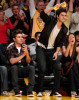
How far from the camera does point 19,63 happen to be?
24.0ft

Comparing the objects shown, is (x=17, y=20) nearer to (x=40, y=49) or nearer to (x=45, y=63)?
(x=40, y=49)

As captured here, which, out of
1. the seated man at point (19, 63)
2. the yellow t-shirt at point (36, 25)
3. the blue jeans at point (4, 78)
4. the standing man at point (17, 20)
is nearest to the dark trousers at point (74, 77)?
the seated man at point (19, 63)

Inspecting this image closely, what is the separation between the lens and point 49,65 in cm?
718

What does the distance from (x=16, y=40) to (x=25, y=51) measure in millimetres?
353

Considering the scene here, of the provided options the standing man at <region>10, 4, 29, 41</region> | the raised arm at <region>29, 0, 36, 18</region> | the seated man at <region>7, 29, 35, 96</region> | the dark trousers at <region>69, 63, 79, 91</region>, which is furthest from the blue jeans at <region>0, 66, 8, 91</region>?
the raised arm at <region>29, 0, 36, 18</region>

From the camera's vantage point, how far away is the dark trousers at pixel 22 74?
6.99m

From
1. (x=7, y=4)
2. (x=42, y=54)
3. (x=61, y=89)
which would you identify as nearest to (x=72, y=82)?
(x=61, y=89)

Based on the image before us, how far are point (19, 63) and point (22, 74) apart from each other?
0.85 feet

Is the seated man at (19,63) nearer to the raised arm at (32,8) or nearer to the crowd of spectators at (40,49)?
the crowd of spectators at (40,49)

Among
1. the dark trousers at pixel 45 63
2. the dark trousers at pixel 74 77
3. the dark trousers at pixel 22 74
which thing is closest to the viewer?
the dark trousers at pixel 45 63

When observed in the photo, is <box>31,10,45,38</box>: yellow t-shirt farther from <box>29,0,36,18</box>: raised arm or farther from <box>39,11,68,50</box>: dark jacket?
<box>39,11,68,50</box>: dark jacket

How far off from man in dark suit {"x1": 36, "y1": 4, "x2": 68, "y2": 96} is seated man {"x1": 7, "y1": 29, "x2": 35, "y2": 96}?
22 cm

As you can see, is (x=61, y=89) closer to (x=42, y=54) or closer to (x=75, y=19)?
(x=42, y=54)

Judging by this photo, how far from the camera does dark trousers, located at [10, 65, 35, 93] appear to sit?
6992 mm
